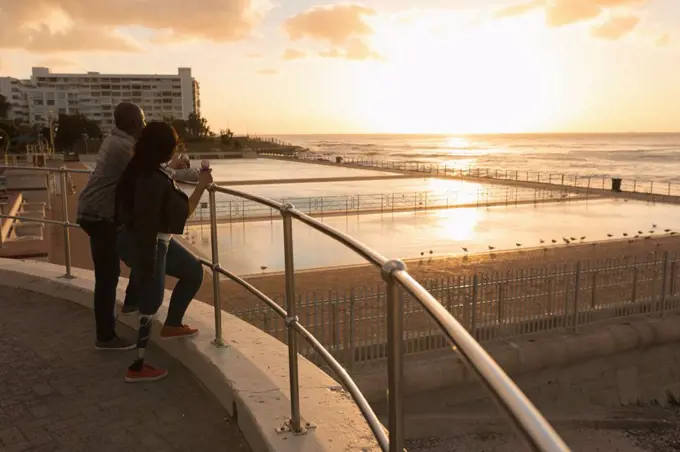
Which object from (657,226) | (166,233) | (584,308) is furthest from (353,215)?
(166,233)

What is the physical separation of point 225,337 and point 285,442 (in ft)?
4.07

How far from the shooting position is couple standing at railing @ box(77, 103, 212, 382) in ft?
9.48

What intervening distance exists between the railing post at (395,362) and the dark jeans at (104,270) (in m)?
2.54

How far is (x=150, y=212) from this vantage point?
287 cm

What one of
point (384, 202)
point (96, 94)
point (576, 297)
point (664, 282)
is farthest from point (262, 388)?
point (96, 94)

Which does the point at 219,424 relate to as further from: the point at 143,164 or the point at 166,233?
the point at 143,164

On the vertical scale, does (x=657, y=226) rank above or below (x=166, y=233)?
below

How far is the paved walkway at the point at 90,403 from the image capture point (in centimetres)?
257

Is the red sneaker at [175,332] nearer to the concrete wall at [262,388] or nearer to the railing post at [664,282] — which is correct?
the concrete wall at [262,388]

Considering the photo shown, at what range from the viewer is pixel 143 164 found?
9.46 feet

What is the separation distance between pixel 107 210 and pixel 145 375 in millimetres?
969

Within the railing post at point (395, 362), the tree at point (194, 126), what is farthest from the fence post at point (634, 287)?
the tree at point (194, 126)

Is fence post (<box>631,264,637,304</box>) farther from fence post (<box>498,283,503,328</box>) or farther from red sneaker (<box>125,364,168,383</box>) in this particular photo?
red sneaker (<box>125,364,168,383</box>)

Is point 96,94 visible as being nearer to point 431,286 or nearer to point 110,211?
point 431,286
